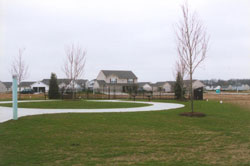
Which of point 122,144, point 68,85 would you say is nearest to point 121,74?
point 68,85

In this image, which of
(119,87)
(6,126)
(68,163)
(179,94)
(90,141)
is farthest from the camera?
Answer: (119,87)

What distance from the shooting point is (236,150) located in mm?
6336

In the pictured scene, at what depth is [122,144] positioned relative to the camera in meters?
6.91

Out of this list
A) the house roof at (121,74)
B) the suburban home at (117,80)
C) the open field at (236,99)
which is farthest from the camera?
the house roof at (121,74)

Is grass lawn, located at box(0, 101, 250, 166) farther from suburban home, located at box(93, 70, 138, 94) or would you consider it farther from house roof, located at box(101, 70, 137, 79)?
house roof, located at box(101, 70, 137, 79)

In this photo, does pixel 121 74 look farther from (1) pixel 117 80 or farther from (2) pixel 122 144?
(2) pixel 122 144

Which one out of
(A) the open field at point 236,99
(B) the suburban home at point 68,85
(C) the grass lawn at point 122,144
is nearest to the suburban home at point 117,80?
(B) the suburban home at point 68,85

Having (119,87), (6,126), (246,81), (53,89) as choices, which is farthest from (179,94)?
(246,81)

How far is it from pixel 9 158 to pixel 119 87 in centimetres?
5962

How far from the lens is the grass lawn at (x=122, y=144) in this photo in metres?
5.40

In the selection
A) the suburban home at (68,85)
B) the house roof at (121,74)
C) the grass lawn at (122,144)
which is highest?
the house roof at (121,74)

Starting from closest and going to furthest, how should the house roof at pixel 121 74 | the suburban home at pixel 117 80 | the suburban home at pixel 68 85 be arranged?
the suburban home at pixel 68 85 → the suburban home at pixel 117 80 → the house roof at pixel 121 74

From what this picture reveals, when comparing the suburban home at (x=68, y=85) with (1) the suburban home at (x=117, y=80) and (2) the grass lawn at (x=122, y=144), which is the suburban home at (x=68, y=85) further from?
(2) the grass lawn at (x=122, y=144)

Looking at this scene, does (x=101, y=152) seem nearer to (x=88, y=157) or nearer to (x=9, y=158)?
(x=88, y=157)
